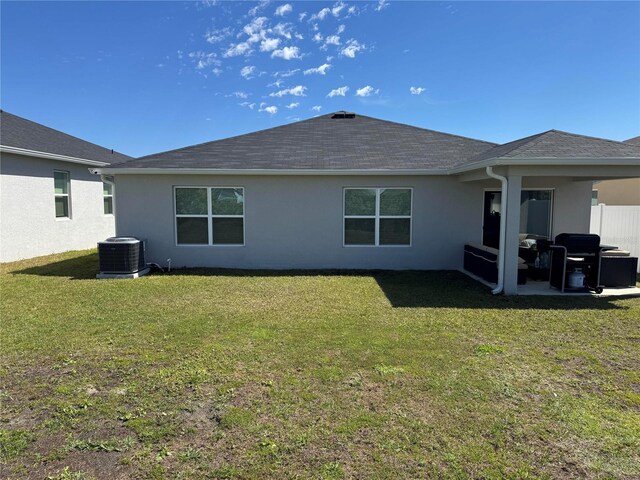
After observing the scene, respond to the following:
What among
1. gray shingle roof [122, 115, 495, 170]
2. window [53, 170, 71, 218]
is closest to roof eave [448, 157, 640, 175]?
gray shingle roof [122, 115, 495, 170]

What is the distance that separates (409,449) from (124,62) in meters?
15.6

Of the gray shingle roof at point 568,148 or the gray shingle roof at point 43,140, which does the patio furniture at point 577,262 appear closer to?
the gray shingle roof at point 568,148

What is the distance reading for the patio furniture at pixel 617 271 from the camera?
770 cm

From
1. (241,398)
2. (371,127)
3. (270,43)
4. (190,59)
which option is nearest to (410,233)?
(371,127)

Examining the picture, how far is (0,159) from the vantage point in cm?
1023

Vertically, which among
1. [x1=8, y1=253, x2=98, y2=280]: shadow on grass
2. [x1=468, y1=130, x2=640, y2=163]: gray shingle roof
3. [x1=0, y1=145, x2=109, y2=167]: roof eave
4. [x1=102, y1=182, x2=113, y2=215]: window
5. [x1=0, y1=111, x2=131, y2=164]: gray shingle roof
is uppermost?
[x1=0, y1=111, x2=131, y2=164]: gray shingle roof

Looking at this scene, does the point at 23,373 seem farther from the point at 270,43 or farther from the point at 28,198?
the point at 270,43

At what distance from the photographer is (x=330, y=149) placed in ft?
35.8

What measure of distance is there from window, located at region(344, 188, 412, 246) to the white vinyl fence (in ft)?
17.4

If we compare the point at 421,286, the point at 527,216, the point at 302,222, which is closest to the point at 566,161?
the point at 421,286

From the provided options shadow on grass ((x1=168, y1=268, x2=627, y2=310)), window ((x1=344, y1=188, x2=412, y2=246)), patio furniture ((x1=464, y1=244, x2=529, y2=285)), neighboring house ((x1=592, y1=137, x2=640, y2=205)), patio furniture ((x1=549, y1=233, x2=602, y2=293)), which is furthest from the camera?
neighboring house ((x1=592, y1=137, x2=640, y2=205))

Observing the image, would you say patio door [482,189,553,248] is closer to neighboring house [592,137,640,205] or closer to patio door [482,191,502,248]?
patio door [482,191,502,248]

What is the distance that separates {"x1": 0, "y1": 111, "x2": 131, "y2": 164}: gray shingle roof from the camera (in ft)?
36.8

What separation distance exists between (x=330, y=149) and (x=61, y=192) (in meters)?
9.43
